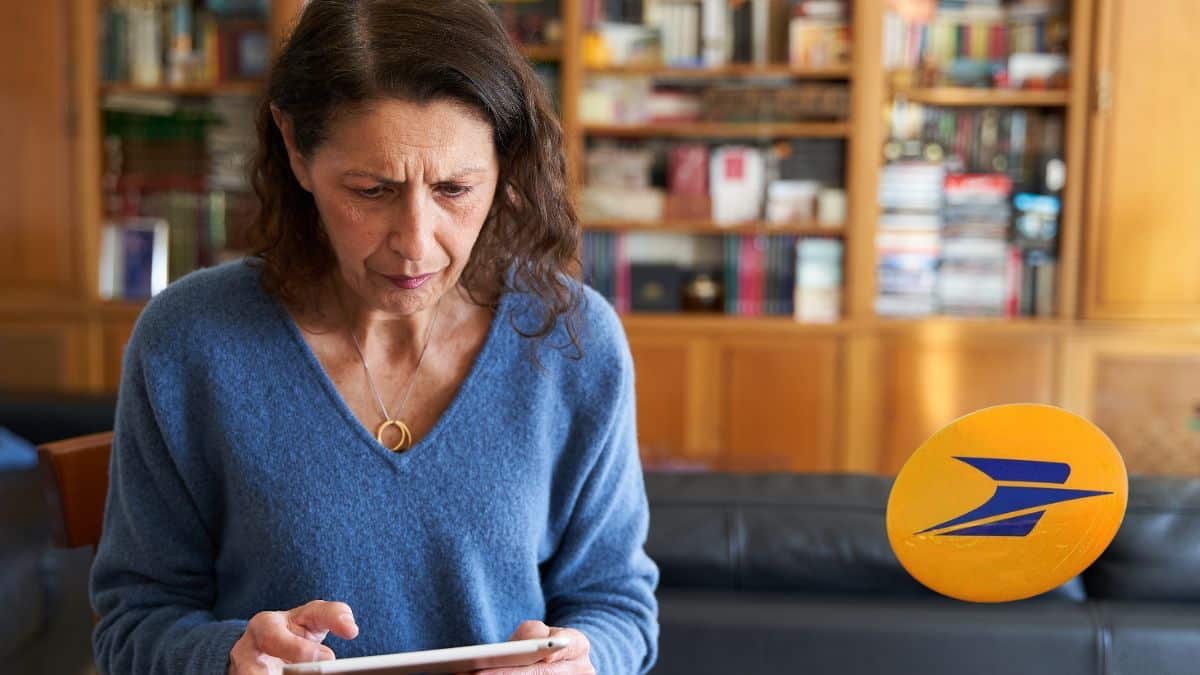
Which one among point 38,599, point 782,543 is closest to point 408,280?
point 782,543

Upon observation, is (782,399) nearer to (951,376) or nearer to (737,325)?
(737,325)

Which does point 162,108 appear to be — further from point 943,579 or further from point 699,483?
point 943,579

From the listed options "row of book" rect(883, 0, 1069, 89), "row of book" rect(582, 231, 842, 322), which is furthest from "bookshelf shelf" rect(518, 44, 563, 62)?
"row of book" rect(883, 0, 1069, 89)

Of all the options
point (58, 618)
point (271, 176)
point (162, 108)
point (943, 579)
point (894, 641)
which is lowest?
point (58, 618)

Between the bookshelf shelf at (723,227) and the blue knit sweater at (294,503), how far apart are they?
9.77 feet

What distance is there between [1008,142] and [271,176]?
3.45 metres

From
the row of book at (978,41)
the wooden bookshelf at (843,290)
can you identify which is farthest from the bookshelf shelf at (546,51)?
the row of book at (978,41)

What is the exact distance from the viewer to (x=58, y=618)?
221 cm

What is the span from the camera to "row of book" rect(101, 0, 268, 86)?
4262 millimetres

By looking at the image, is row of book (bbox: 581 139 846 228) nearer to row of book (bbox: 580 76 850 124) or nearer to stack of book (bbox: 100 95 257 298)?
row of book (bbox: 580 76 850 124)

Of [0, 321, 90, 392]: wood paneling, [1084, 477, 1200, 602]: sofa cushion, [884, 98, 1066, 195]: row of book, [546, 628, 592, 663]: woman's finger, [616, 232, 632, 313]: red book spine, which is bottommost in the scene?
[0, 321, 90, 392]: wood paneling

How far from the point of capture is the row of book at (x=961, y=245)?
13.5 feet

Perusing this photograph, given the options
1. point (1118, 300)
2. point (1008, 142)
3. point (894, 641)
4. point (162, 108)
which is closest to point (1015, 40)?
point (1008, 142)

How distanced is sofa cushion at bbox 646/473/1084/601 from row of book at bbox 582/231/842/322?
2819 mm
